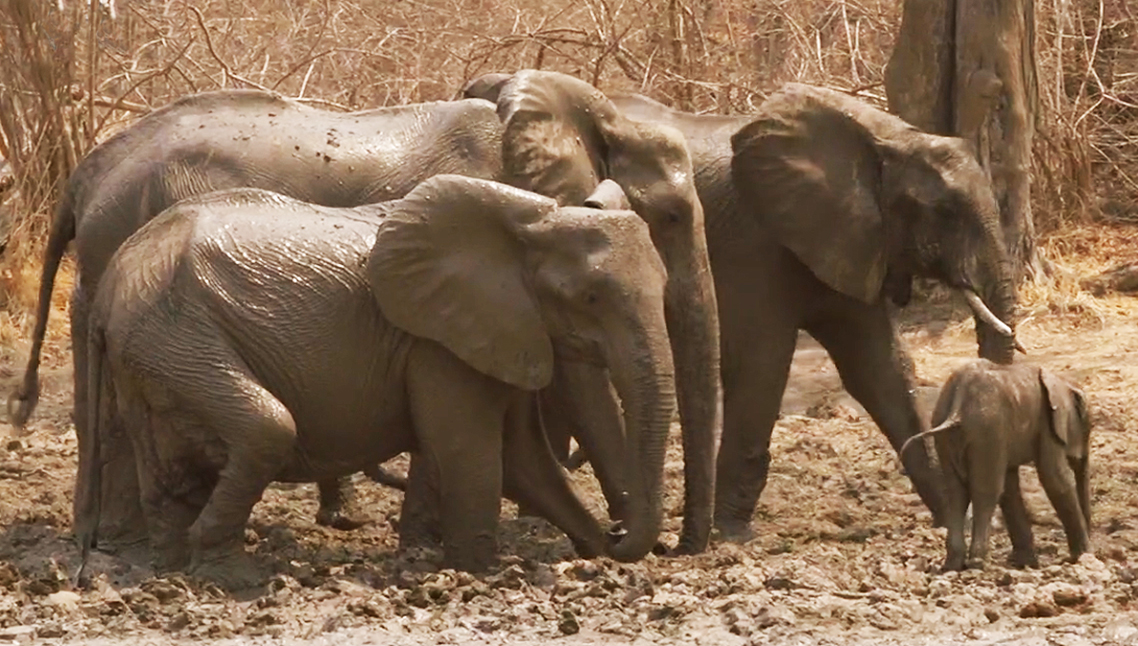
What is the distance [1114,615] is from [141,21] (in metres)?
10.0

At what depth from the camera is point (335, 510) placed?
10023 millimetres

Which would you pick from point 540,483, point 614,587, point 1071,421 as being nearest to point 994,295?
point 1071,421

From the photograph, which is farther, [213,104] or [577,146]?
[213,104]

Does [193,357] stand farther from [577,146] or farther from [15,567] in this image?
[577,146]

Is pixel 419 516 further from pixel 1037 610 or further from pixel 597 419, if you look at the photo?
Answer: pixel 1037 610

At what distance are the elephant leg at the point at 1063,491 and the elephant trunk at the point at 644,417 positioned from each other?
1.33m

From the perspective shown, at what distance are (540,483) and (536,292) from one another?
789 millimetres

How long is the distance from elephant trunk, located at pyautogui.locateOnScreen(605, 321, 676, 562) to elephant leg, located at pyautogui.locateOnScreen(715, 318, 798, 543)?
64.3 inches

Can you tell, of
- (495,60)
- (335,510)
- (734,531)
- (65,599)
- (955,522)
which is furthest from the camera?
(495,60)

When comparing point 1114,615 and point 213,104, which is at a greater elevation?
point 213,104

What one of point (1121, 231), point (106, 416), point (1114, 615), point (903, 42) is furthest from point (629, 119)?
point (1121, 231)

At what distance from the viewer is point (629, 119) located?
9422 mm

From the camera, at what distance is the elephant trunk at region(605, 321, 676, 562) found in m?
7.92

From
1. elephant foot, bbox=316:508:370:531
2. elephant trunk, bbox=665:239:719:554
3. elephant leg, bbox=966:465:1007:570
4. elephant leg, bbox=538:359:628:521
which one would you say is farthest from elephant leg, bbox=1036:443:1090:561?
elephant foot, bbox=316:508:370:531
